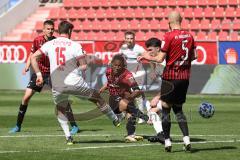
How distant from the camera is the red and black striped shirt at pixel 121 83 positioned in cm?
1229

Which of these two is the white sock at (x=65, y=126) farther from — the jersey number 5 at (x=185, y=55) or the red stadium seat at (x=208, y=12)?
the red stadium seat at (x=208, y=12)

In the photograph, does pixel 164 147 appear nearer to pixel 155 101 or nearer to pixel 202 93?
pixel 155 101

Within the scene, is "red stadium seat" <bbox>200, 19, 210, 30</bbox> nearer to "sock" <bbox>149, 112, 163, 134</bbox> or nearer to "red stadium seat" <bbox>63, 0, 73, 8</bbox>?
"red stadium seat" <bbox>63, 0, 73, 8</bbox>

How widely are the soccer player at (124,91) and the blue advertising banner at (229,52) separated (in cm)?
1511

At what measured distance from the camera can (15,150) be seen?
1045cm

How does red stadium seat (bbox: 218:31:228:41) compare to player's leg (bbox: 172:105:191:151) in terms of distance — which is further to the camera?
red stadium seat (bbox: 218:31:228:41)

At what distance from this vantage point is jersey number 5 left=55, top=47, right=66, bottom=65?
1120 cm

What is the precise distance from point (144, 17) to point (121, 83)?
23.6m

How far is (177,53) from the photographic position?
33.9ft

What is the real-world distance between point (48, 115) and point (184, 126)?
26.4 ft

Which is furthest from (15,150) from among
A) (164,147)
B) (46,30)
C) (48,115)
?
(48,115)

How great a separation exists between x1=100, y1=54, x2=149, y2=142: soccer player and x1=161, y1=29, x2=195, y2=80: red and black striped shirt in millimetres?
1827

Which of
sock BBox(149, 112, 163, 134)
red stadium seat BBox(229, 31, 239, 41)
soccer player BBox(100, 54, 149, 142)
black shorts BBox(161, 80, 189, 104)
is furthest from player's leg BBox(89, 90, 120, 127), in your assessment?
red stadium seat BBox(229, 31, 239, 41)

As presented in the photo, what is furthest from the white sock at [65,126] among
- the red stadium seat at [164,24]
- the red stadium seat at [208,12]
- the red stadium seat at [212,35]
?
the red stadium seat at [208,12]
